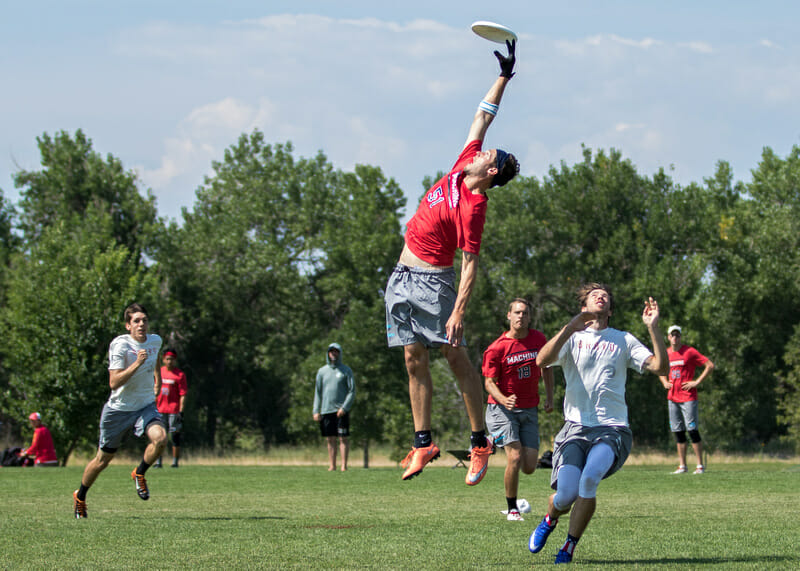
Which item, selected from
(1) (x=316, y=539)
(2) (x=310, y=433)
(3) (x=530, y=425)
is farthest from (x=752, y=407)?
(1) (x=316, y=539)

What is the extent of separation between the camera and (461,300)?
6.68 metres

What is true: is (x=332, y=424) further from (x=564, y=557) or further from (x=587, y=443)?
(x=564, y=557)

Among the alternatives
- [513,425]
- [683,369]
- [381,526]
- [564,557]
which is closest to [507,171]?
[564,557]

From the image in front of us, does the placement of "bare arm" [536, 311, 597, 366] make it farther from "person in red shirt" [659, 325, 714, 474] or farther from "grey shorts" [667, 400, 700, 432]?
"grey shorts" [667, 400, 700, 432]

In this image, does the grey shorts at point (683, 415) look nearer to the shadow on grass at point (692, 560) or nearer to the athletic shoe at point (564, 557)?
the shadow on grass at point (692, 560)

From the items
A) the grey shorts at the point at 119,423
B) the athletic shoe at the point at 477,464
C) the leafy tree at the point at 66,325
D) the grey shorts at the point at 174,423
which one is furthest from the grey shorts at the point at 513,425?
the leafy tree at the point at 66,325

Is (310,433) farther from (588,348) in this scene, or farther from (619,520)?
(588,348)

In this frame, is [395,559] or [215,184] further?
[215,184]

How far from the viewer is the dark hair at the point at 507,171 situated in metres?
7.08

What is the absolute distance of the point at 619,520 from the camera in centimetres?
923

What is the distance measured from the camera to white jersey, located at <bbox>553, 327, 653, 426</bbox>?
21.9 ft

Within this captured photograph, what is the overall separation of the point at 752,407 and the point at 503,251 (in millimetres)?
12167

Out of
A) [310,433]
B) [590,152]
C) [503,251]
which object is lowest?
[310,433]

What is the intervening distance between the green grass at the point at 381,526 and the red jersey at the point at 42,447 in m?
7.74
